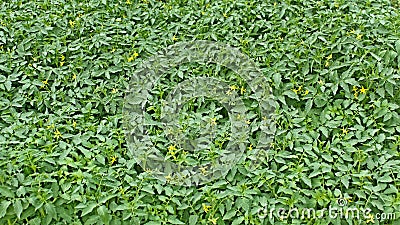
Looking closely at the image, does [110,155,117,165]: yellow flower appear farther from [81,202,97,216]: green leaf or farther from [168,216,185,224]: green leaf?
[168,216,185,224]: green leaf

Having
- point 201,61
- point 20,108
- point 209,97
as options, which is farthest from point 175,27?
point 20,108

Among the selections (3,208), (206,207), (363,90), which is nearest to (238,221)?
(206,207)

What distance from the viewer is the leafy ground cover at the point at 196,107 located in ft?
7.20

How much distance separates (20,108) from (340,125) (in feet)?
5.66

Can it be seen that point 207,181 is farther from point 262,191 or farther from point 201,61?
point 201,61

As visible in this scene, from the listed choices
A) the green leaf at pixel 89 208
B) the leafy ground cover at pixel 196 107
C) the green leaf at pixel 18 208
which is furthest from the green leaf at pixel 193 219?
the green leaf at pixel 18 208

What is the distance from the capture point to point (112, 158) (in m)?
2.41

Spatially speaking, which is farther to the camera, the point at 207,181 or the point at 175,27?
the point at 175,27

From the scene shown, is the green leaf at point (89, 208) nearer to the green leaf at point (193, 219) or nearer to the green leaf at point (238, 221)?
the green leaf at point (193, 219)

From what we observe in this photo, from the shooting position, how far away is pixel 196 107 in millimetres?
2781

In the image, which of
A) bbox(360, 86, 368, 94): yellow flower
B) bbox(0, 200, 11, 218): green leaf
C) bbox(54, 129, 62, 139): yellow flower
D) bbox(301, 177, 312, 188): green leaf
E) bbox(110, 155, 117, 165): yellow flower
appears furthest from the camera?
bbox(360, 86, 368, 94): yellow flower

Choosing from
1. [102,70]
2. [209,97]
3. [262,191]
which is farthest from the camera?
[102,70]

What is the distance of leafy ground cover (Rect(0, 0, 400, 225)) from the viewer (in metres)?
2.20

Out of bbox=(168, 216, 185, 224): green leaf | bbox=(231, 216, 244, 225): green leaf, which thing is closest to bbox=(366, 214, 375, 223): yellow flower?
bbox=(231, 216, 244, 225): green leaf
